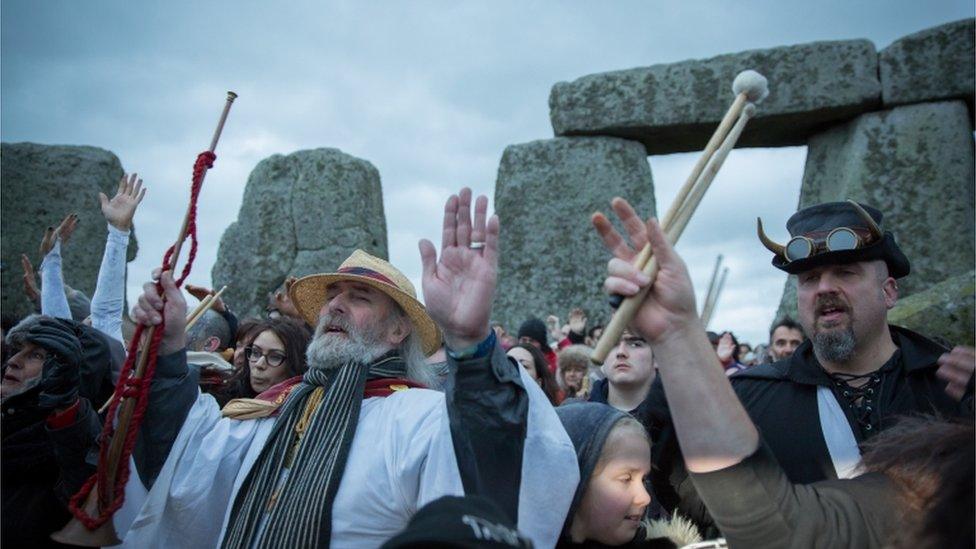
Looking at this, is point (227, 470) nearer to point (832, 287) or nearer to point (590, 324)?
point (832, 287)

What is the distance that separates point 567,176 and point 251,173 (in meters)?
4.20

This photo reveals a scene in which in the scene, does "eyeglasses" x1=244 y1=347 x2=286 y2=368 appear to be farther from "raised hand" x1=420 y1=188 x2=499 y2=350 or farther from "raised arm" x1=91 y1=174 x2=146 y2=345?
"raised hand" x1=420 y1=188 x2=499 y2=350

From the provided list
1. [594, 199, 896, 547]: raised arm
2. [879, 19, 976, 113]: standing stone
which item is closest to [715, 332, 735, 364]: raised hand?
[594, 199, 896, 547]: raised arm

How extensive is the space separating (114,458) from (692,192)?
165 centimetres

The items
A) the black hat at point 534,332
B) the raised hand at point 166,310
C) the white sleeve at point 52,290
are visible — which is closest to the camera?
the raised hand at point 166,310

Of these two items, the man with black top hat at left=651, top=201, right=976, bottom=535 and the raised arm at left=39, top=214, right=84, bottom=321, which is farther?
the raised arm at left=39, top=214, right=84, bottom=321

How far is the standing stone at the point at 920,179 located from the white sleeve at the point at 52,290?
7.63 metres

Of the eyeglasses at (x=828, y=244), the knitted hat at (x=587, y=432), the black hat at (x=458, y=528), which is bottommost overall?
the knitted hat at (x=587, y=432)

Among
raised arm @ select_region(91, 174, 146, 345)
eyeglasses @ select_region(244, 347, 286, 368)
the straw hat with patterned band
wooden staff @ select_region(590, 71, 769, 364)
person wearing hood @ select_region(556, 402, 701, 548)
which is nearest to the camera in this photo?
wooden staff @ select_region(590, 71, 769, 364)

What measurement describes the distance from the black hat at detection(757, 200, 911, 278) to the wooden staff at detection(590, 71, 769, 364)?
0.87 m

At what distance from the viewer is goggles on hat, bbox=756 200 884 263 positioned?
7.75ft

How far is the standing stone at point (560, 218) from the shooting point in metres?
10.1

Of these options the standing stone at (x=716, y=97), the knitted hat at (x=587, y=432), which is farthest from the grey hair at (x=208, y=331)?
the standing stone at (x=716, y=97)

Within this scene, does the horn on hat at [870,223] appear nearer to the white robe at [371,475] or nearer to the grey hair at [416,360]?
the white robe at [371,475]
